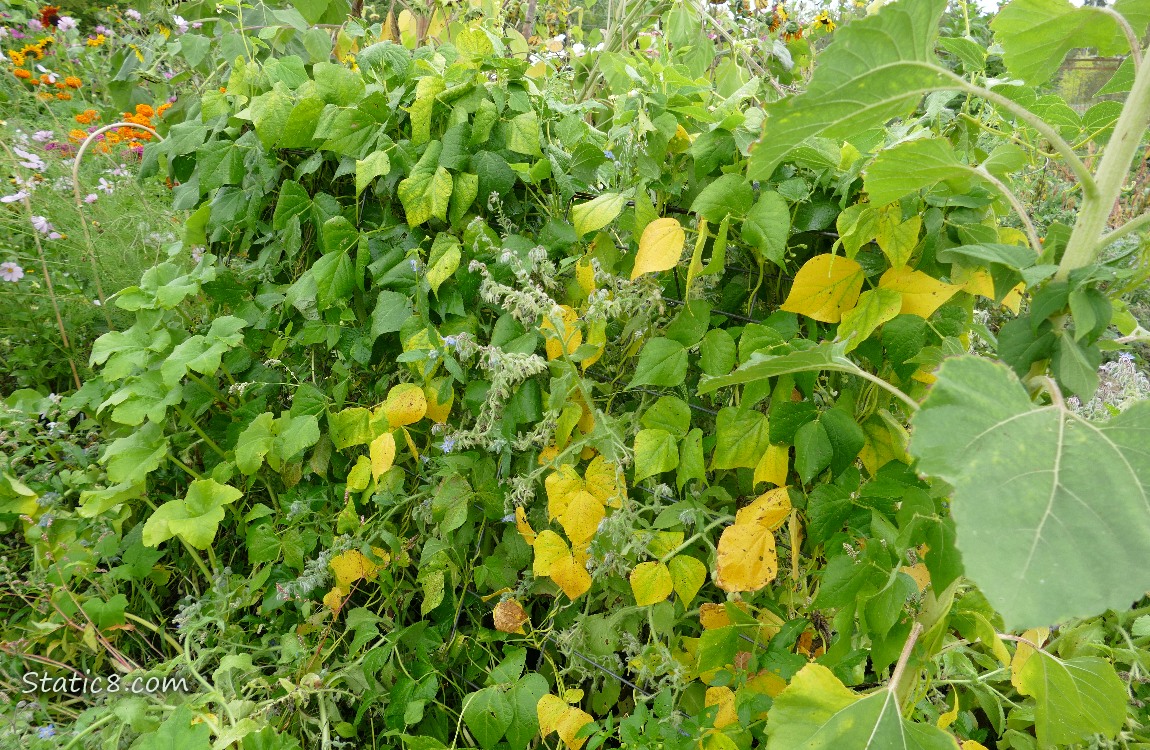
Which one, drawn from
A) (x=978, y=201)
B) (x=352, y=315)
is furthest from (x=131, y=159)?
(x=978, y=201)

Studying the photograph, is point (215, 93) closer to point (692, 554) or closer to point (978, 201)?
point (692, 554)

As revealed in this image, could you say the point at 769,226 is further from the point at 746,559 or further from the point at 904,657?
the point at 904,657

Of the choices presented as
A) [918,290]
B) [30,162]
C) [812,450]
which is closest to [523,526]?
[812,450]

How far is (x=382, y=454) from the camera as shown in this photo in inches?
65.2

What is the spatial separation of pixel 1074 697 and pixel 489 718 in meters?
1.00

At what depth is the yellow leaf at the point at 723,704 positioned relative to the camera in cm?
130

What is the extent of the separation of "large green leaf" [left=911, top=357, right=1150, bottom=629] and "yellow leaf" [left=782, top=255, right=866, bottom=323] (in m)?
0.49

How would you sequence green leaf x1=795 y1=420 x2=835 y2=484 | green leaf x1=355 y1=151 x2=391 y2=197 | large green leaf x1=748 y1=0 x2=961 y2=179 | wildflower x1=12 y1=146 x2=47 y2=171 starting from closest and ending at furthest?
large green leaf x1=748 y1=0 x2=961 y2=179 → green leaf x1=795 y1=420 x2=835 y2=484 → green leaf x1=355 y1=151 x2=391 y2=197 → wildflower x1=12 y1=146 x2=47 y2=171

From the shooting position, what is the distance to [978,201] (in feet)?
3.52

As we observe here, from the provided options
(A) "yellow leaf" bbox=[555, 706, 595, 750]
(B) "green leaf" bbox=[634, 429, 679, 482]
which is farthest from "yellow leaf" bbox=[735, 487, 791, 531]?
(A) "yellow leaf" bbox=[555, 706, 595, 750]

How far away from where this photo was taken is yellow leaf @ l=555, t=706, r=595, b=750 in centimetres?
139

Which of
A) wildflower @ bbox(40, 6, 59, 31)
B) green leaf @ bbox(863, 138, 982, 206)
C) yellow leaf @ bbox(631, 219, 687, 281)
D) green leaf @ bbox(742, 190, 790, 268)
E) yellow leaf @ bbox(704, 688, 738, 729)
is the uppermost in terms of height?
green leaf @ bbox(863, 138, 982, 206)

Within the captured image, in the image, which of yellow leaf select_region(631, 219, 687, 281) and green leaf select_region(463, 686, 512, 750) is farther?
green leaf select_region(463, 686, 512, 750)

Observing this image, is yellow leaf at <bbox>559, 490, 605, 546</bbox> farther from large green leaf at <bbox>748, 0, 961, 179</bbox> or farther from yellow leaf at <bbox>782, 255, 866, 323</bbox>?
large green leaf at <bbox>748, 0, 961, 179</bbox>
